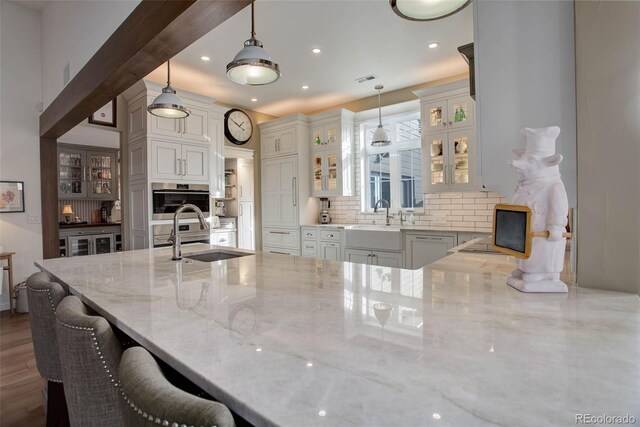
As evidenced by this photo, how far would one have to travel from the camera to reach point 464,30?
320 cm

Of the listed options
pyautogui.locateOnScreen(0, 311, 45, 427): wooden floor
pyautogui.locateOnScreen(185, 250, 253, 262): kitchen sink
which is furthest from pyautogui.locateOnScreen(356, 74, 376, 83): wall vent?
pyautogui.locateOnScreen(0, 311, 45, 427): wooden floor

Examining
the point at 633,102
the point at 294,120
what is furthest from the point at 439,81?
the point at 633,102

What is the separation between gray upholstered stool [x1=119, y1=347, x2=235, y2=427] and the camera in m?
0.51

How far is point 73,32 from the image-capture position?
3045mm

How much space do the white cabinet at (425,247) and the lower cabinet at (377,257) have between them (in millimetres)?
A: 133

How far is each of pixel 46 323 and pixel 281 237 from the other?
163 inches

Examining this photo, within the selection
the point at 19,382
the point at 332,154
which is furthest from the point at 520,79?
the point at 332,154

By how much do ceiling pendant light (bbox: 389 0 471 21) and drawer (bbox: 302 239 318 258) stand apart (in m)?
3.86

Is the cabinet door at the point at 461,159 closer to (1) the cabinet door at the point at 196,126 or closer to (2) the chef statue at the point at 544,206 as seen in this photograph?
(2) the chef statue at the point at 544,206

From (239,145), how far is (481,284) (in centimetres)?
485

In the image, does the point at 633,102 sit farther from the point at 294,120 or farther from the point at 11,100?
the point at 11,100

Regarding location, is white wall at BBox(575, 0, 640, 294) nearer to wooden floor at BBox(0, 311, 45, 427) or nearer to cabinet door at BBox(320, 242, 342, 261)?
wooden floor at BBox(0, 311, 45, 427)

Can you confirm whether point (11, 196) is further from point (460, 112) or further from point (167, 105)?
point (460, 112)

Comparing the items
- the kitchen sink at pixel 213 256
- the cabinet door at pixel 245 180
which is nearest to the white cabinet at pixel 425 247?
the kitchen sink at pixel 213 256
